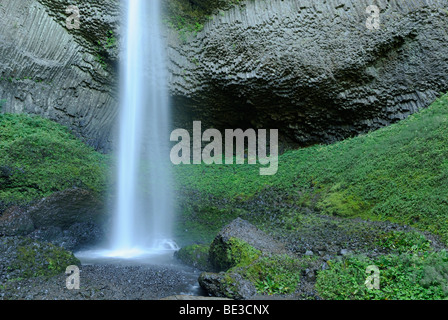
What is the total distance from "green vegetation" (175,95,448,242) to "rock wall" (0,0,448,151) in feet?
7.36

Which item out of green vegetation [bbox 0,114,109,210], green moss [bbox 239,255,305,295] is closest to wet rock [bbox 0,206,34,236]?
green vegetation [bbox 0,114,109,210]

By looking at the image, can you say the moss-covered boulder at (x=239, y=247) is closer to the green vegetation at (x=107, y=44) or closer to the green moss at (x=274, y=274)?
the green moss at (x=274, y=274)

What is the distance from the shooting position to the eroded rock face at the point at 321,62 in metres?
13.8

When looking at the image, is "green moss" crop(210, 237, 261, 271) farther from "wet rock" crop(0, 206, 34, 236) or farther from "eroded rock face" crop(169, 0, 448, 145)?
"eroded rock face" crop(169, 0, 448, 145)

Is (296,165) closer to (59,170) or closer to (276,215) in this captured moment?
(276,215)

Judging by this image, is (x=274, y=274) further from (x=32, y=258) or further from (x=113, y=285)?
(x=32, y=258)

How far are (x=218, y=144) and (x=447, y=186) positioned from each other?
11811 millimetres

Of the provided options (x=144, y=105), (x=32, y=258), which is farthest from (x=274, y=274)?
(x=144, y=105)

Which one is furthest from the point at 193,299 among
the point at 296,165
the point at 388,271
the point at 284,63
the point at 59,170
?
the point at 284,63

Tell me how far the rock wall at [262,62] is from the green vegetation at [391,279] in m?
10.8

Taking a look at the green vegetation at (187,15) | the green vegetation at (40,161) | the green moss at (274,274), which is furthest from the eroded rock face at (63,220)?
the green vegetation at (187,15)

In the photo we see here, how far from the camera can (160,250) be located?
9.06m

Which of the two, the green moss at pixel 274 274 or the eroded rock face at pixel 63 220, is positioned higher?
the eroded rock face at pixel 63 220

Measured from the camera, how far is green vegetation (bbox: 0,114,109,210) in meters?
9.57
